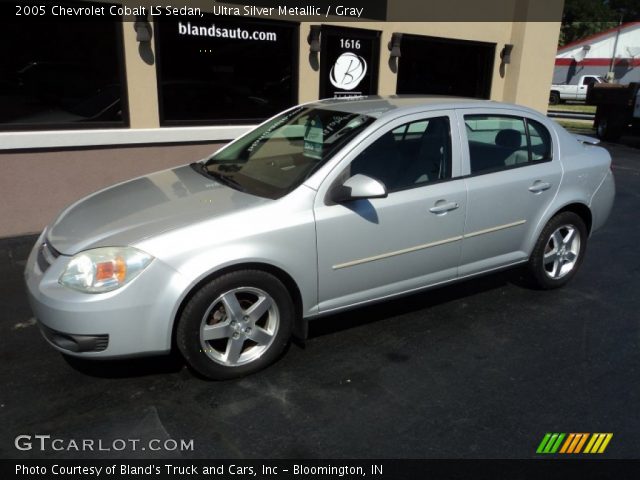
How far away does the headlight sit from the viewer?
2.91 metres

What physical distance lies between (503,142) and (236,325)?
256 cm

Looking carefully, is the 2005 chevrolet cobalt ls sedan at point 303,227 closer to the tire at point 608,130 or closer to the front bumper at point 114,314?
the front bumper at point 114,314

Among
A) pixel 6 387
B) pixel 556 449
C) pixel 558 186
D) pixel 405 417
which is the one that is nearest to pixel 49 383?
pixel 6 387

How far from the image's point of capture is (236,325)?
3.20m

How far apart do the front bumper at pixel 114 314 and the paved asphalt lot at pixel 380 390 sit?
1.17 ft

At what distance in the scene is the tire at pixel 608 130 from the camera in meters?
16.0

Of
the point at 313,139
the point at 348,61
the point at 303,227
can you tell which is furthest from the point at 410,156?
the point at 348,61

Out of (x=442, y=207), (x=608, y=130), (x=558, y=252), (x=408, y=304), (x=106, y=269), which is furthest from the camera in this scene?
(x=608, y=130)

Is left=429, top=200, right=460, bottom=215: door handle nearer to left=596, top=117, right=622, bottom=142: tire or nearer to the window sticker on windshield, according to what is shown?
the window sticker on windshield

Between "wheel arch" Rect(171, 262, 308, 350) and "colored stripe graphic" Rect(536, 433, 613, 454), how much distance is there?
1.49m

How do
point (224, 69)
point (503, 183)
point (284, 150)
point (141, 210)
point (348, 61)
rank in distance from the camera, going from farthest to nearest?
point (348, 61), point (224, 69), point (503, 183), point (284, 150), point (141, 210)

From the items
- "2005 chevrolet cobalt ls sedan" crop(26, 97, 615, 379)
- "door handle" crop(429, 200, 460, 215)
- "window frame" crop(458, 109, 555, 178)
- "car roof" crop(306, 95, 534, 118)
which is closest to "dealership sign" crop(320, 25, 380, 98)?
"car roof" crop(306, 95, 534, 118)

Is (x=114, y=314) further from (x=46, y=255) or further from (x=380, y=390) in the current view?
(x=380, y=390)
